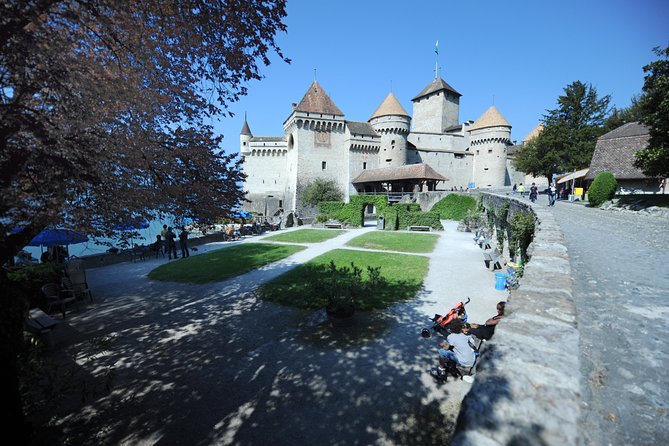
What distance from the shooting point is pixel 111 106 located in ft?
12.7

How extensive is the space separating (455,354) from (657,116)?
1546 centimetres

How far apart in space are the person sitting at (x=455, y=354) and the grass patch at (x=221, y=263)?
803cm

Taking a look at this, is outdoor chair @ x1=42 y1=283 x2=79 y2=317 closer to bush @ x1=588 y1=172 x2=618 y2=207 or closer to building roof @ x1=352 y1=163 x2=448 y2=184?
bush @ x1=588 y1=172 x2=618 y2=207

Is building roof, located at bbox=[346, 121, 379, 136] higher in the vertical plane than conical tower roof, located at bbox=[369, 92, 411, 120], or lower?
lower

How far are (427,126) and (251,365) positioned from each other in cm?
5335

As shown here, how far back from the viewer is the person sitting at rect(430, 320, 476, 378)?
15.4 ft

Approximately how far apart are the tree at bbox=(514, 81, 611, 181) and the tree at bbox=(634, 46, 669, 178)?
20069 millimetres

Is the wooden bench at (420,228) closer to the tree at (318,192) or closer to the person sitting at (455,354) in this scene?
the tree at (318,192)

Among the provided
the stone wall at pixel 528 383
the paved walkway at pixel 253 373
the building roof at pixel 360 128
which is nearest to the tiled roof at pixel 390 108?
the building roof at pixel 360 128

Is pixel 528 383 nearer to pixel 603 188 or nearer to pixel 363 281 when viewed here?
pixel 363 281

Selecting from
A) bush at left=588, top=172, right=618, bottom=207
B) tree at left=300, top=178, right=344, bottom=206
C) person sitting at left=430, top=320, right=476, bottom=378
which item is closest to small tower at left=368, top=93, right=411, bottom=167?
tree at left=300, top=178, right=344, bottom=206

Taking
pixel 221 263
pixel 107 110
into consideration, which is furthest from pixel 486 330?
pixel 221 263

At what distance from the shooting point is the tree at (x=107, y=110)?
3162 millimetres

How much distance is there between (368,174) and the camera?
126 ft
